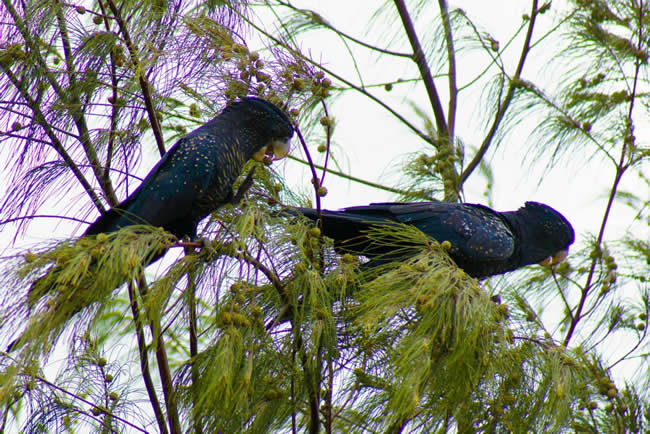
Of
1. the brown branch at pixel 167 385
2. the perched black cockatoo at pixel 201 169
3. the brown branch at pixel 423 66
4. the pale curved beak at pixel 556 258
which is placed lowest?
the brown branch at pixel 167 385

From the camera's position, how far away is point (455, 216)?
2850mm

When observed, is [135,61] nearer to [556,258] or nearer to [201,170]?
[201,170]

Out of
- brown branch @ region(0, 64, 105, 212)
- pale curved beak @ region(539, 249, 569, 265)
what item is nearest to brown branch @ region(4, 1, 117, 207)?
brown branch @ region(0, 64, 105, 212)

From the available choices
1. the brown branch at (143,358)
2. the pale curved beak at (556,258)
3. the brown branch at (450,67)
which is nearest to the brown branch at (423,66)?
the brown branch at (450,67)

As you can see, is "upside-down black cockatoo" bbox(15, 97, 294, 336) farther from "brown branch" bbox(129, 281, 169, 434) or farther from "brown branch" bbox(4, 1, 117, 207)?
"brown branch" bbox(129, 281, 169, 434)

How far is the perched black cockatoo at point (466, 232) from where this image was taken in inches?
109

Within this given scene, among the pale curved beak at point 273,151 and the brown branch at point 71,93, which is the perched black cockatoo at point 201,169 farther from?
the brown branch at point 71,93

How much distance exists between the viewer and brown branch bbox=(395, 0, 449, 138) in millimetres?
3422

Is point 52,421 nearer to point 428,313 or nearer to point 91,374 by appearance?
point 91,374

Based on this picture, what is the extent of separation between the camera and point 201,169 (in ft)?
8.48

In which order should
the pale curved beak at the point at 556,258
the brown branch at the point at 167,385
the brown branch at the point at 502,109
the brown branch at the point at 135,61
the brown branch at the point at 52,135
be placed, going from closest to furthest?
the brown branch at the point at 167,385, the brown branch at the point at 135,61, the brown branch at the point at 52,135, the pale curved beak at the point at 556,258, the brown branch at the point at 502,109

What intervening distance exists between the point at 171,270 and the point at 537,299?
194 cm

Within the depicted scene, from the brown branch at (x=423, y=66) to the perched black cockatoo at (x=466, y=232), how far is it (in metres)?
0.57

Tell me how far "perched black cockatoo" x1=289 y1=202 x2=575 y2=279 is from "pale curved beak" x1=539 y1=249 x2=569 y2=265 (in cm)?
2
